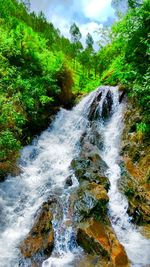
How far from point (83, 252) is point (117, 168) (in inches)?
209

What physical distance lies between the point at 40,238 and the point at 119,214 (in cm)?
307

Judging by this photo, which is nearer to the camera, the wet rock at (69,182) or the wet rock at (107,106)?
the wet rock at (69,182)

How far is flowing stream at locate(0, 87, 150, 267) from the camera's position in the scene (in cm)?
947

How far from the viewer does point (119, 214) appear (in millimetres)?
11305

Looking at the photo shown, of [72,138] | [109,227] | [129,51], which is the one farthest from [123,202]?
[129,51]

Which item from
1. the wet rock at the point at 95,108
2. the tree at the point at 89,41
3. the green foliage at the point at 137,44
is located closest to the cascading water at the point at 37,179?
the wet rock at the point at 95,108

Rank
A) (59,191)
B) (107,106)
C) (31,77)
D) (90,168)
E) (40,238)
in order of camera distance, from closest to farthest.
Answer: (40,238) < (59,191) < (90,168) < (31,77) < (107,106)

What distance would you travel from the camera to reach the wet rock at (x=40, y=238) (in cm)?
925

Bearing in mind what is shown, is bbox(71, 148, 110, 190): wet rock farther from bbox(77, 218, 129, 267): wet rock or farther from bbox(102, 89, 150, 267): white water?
bbox(77, 218, 129, 267): wet rock

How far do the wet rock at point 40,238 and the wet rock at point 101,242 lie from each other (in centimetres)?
91

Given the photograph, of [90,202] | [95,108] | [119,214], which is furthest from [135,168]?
[95,108]

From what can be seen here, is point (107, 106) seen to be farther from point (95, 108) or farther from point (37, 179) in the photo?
point (37, 179)

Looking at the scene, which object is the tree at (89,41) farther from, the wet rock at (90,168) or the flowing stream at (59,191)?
the wet rock at (90,168)

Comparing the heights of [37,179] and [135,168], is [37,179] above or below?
below
